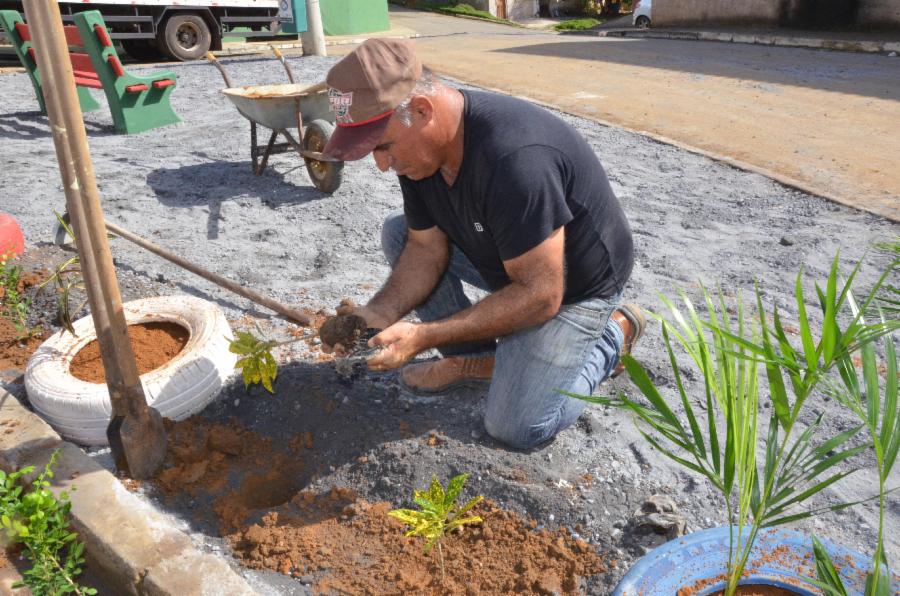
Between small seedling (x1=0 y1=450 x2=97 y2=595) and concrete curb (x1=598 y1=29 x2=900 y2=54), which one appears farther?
concrete curb (x1=598 y1=29 x2=900 y2=54)

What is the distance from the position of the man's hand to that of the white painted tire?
0.81m

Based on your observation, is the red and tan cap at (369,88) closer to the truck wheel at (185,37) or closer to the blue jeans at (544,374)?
the blue jeans at (544,374)

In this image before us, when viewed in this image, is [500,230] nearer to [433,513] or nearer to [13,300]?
[433,513]

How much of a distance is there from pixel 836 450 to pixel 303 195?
3823 mm

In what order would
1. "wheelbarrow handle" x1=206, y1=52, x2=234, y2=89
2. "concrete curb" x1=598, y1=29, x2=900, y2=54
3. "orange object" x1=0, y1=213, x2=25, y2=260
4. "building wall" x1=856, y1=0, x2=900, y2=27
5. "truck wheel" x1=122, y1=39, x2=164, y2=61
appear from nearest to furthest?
1. "orange object" x1=0, y1=213, x2=25, y2=260
2. "wheelbarrow handle" x1=206, y1=52, x2=234, y2=89
3. "concrete curb" x1=598, y1=29, x2=900, y2=54
4. "truck wheel" x1=122, y1=39, x2=164, y2=61
5. "building wall" x1=856, y1=0, x2=900, y2=27

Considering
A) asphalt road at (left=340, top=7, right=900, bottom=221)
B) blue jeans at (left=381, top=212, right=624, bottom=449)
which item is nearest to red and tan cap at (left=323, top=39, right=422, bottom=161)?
blue jeans at (left=381, top=212, right=624, bottom=449)

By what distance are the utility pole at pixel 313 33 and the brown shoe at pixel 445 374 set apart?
30.3 feet

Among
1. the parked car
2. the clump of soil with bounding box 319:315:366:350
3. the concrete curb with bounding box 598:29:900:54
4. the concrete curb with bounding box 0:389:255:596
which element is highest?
the parked car

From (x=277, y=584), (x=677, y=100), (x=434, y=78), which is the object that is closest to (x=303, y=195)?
(x=434, y=78)

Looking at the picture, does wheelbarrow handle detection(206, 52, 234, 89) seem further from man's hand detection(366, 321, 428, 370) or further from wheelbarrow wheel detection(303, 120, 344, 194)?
man's hand detection(366, 321, 428, 370)

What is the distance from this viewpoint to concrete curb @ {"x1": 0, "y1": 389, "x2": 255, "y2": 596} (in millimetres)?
2025

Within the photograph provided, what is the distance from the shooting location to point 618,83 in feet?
30.2

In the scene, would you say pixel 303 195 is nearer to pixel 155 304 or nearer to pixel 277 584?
pixel 155 304

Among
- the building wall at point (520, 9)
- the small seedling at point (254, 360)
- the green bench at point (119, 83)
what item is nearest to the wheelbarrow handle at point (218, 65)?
the green bench at point (119, 83)
